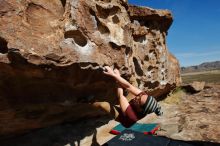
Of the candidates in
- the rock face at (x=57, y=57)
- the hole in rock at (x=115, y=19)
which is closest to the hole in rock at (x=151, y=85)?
the rock face at (x=57, y=57)

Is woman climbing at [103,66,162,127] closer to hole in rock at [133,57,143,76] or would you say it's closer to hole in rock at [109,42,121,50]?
hole in rock at [109,42,121,50]

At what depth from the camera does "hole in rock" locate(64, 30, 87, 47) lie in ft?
14.5

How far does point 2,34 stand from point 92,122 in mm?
3290

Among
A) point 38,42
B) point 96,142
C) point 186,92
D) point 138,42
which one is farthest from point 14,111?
point 186,92

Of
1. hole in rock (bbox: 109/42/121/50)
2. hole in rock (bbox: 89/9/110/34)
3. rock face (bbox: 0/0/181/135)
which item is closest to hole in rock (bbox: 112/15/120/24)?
rock face (bbox: 0/0/181/135)

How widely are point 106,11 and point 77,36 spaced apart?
3.30 ft

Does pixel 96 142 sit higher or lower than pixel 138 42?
lower

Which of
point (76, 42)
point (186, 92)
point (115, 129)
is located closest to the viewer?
point (76, 42)

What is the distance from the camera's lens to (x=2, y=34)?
11.8 ft

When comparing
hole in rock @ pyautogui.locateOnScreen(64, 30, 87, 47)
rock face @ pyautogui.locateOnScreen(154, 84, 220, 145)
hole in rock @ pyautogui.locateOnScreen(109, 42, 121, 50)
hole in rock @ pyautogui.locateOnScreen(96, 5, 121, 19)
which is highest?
hole in rock @ pyautogui.locateOnScreen(96, 5, 121, 19)

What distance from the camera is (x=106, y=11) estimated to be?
524 cm

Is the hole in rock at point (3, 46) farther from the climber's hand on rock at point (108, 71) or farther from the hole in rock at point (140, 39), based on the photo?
the hole in rock at point (140, 39)

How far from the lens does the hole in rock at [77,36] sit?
4.41 meters

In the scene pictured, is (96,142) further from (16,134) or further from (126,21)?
(126,21)
